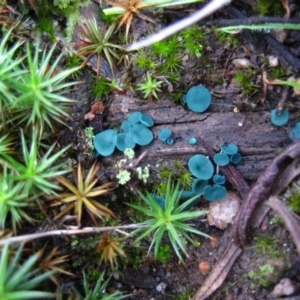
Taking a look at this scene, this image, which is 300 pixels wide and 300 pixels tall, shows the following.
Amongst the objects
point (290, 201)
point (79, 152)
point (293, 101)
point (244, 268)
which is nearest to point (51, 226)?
point (79, 152)

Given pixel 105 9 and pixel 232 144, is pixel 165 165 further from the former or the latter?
pixel 105 9

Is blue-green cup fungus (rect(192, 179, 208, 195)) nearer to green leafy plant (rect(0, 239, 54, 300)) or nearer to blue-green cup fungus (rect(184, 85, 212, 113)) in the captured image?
blue-green cup fungus (rect(184, 85, 212, 113))

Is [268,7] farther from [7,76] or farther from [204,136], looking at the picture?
[7,76]

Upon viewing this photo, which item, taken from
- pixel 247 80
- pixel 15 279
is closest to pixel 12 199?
pixel 15 279

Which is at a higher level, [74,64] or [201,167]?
[74,64]

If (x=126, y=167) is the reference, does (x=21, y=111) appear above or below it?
above

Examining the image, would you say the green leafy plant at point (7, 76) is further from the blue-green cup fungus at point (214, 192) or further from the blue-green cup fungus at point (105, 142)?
the blue-green cup fungus at point (214, 192)

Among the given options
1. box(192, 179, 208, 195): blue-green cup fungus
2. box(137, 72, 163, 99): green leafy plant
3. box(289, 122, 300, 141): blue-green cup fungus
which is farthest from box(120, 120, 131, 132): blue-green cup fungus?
box(289, 122, 300, 141): blue-green cup fungus
